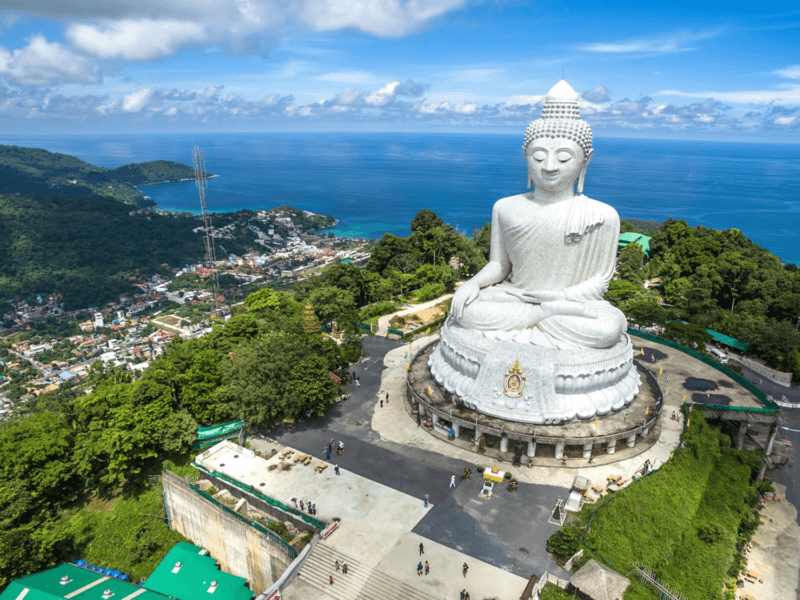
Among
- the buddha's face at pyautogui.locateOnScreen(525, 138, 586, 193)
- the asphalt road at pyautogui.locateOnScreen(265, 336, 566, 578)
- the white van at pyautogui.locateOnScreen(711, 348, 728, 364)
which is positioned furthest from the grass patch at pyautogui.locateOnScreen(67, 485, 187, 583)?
the white van at pyautogui.locateOnScreen(711, 348, 728, 364)

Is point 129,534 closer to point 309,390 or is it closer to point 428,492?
point 309,390

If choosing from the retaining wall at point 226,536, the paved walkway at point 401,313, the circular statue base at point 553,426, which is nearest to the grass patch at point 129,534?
the retaining wall at point 226,536

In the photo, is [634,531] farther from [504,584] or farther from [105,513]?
[105,513]

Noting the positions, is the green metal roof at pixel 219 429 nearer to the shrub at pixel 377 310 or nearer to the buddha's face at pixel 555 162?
the shrub at pixel 377 310

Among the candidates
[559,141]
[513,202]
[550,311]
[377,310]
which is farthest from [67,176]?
[550,311]

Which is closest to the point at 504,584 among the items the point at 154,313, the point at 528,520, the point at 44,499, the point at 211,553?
the point at 528,520

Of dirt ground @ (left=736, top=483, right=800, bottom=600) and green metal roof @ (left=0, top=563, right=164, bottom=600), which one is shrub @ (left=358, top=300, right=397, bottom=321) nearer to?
Answer: green metal roof @ (left=0, top=563, right=164, bottom=600)

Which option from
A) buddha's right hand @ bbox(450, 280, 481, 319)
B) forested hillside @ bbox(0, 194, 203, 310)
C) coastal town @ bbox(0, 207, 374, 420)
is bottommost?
coastal town @ bbox(0, 207, 374, 420)
